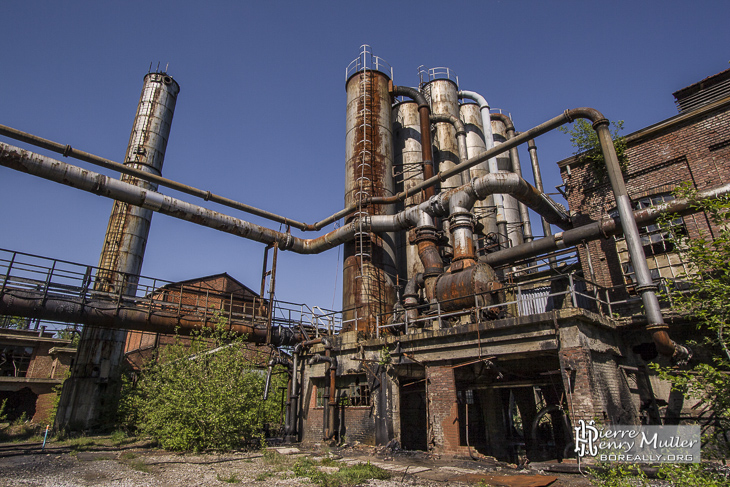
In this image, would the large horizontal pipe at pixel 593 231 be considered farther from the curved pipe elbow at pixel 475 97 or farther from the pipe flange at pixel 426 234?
the curved pipe elbow at pixel 475 97

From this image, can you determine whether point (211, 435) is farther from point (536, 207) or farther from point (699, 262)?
point (536, 207)

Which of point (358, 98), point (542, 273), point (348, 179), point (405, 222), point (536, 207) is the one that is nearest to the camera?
point (536, 207)

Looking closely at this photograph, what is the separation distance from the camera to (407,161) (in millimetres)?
22719

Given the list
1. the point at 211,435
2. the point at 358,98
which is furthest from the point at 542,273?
the point at 211,435

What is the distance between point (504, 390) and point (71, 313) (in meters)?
15.4

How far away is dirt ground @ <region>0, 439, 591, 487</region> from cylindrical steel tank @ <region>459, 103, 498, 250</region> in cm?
1377

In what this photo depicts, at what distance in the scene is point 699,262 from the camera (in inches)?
210

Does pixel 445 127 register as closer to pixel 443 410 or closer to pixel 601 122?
pixel 601 122

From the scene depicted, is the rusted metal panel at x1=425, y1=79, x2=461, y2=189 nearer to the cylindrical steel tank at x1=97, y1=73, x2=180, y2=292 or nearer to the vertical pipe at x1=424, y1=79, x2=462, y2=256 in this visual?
the vertical pipe at x1=424, y1=79, x2=462, y2=256

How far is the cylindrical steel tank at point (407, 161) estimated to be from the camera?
66.7 feet

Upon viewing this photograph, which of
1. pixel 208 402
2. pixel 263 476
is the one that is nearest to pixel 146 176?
pixel 208 402

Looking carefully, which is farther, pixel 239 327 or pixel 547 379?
pixel 239 327

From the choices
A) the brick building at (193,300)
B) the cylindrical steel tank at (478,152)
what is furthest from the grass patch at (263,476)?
the brick building at (193,300)

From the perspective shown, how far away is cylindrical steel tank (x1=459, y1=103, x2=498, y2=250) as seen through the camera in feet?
75.2
